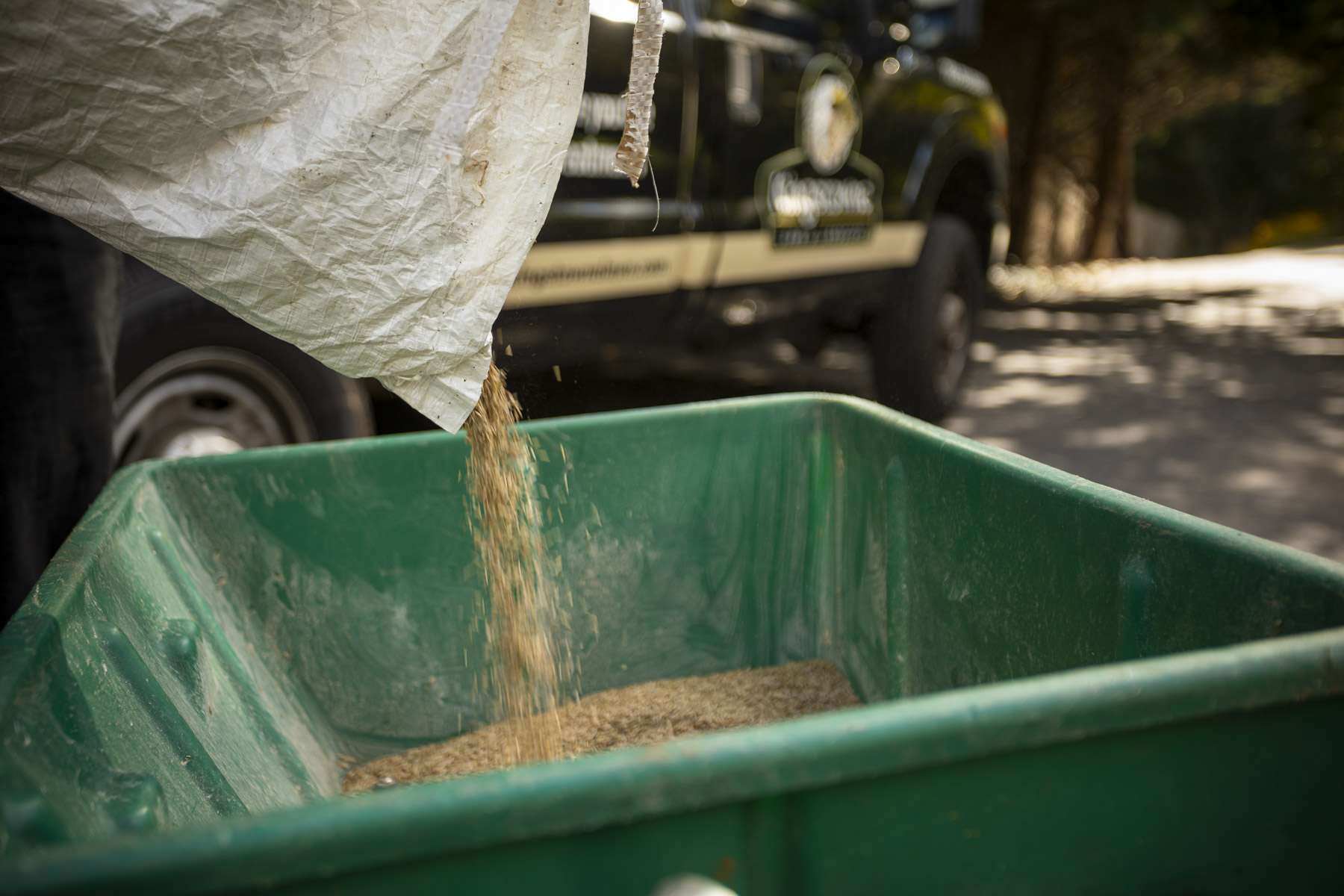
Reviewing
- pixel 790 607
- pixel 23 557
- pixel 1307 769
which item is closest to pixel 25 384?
pixel 23 557

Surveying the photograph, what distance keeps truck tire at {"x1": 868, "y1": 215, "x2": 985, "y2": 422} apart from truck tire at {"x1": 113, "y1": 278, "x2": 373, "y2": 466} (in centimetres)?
253

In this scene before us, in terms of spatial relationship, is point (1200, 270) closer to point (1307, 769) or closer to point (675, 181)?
point (675, 181)

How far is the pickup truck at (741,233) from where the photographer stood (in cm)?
246

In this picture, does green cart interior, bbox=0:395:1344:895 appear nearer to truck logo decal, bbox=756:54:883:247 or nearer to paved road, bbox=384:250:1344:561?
paved road, bbox=384:250:1344:561

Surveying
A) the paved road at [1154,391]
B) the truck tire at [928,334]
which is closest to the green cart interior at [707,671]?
the paved road at [1154,391]

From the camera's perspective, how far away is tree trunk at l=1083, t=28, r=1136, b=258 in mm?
12977

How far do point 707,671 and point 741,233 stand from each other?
1.85 m

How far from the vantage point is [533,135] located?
1.36 meters

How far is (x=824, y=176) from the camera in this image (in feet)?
13.3

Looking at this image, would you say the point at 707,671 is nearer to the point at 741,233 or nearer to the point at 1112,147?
the point at 741,233

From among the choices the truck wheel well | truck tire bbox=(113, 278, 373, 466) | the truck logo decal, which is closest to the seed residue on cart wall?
truck tire bbox=(113, 278, 373, 466)

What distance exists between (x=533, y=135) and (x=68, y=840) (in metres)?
0.90

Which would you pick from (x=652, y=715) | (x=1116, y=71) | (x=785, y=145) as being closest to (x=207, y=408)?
(x=652, y=715)

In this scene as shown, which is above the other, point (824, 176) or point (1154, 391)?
point (824, 176)
